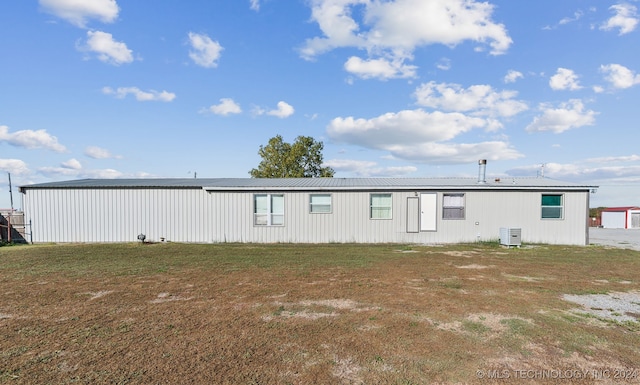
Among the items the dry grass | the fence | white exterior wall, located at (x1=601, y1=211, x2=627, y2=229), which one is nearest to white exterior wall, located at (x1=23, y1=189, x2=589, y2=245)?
the fence

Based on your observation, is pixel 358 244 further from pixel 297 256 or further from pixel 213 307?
pixel 213 307

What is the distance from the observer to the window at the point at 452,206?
13.8 metres

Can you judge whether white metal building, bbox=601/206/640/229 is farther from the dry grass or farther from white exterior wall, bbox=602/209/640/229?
the dry grass

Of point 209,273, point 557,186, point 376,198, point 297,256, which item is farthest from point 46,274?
point 557,186

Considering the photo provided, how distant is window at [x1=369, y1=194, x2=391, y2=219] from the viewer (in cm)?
1396

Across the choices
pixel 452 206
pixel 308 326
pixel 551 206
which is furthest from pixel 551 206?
pixel 308 326

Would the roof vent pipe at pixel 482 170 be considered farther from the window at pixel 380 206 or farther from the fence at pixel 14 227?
the fence at pixel 14 227

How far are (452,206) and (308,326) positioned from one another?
1147 cm

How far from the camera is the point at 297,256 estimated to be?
996cm

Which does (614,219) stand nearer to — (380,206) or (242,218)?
(380,206)

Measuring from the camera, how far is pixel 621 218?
28.1 metres

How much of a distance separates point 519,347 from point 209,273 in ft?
20.0

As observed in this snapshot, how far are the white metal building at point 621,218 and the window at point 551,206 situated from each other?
69.7 feet

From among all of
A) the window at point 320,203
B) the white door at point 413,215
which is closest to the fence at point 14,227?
the window at point 320,203
